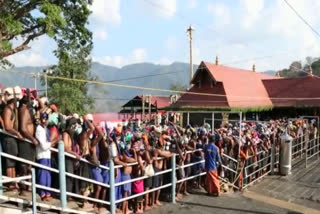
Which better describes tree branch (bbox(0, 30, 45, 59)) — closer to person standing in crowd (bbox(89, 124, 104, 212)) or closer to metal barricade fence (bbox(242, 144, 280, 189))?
person standing in crowd (bbox(89, 124, 104, 212))

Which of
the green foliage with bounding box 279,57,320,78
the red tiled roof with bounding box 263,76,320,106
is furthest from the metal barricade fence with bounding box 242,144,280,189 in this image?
the green foliage with bounding box 279,57,320,78

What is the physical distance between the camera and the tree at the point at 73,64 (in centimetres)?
1886

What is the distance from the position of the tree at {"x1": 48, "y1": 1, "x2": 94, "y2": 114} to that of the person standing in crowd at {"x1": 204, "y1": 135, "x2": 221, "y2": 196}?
43.6ft

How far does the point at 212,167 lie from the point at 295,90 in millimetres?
21419

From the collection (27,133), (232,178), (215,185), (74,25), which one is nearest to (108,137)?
(27,133)

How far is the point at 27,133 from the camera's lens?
498 cm

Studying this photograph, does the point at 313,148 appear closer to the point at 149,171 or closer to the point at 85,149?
the point at 149,171

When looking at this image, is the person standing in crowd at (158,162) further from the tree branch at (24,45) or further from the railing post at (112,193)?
the tree branch at (24,45)

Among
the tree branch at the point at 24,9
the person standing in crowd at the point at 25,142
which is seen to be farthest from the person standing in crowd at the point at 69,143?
the tree branch at the point at 24,9

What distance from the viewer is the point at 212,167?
859 centimetres

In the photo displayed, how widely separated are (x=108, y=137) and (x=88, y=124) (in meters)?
0.70

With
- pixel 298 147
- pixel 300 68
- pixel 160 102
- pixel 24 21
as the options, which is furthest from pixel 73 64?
pixel 300 68

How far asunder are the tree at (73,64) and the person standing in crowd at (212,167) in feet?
43.6

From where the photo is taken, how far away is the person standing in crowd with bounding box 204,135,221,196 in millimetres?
8477
